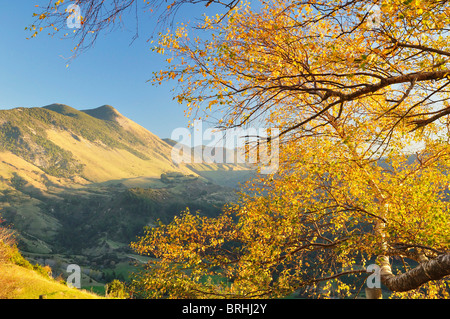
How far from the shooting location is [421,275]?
Answer: 476 cm

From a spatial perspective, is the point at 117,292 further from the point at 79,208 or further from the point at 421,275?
the point at 79,208

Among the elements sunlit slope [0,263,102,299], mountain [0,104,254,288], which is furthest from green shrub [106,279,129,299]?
mountain [0,104,254,288]

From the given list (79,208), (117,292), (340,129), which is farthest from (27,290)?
(79,208)

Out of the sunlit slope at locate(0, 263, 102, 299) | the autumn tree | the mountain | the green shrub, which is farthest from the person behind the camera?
the mountain

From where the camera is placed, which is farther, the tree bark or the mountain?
the mountain

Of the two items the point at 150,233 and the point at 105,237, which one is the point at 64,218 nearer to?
the point at 105,237

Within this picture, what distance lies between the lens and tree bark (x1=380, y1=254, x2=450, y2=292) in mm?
4137

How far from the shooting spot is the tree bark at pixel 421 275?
13.6ft

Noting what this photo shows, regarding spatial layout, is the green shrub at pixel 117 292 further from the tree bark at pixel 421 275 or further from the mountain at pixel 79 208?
the mountain at pixel 79 208

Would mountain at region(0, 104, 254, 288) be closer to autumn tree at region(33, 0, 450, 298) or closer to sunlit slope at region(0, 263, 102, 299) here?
sunlit slope at region(0, 263, 102, 299)

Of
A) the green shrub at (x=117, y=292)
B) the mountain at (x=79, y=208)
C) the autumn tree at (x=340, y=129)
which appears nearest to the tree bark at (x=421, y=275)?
the autumn tree at (x=340, y=129)
